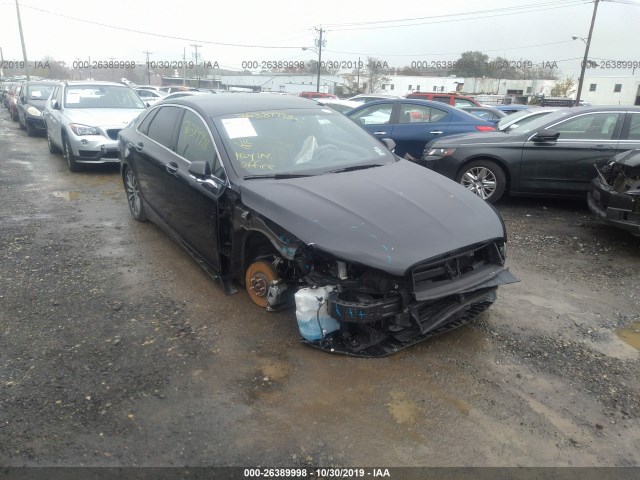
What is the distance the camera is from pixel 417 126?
8.76m

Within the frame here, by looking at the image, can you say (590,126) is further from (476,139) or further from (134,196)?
(134,196)

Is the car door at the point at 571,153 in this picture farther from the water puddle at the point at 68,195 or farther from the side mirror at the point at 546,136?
the water puddle at the point at 68,195

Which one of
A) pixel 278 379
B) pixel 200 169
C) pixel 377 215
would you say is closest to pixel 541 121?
pixel 377 215

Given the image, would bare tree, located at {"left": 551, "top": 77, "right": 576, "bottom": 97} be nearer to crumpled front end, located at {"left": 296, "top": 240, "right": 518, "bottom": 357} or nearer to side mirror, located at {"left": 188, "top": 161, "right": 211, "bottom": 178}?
crumpled front end, located at {"left": 296, "top": 240, "right": 518, "bottom": 357}

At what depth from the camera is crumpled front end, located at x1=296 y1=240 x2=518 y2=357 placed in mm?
2963

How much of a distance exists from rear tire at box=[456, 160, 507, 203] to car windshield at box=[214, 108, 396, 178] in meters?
2.86

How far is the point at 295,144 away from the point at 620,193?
3566 mm

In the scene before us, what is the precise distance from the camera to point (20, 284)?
14.1 ft

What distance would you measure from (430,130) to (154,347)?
6.73m

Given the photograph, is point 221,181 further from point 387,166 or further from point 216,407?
point 216,407

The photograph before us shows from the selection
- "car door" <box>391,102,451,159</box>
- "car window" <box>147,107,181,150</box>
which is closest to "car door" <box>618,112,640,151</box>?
"car door" <box>391,102,451,159</box>

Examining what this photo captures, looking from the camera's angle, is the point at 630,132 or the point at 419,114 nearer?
the point at 630,132

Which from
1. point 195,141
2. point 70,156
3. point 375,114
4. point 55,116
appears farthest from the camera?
point 55,116

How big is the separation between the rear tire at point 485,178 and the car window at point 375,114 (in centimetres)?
250
